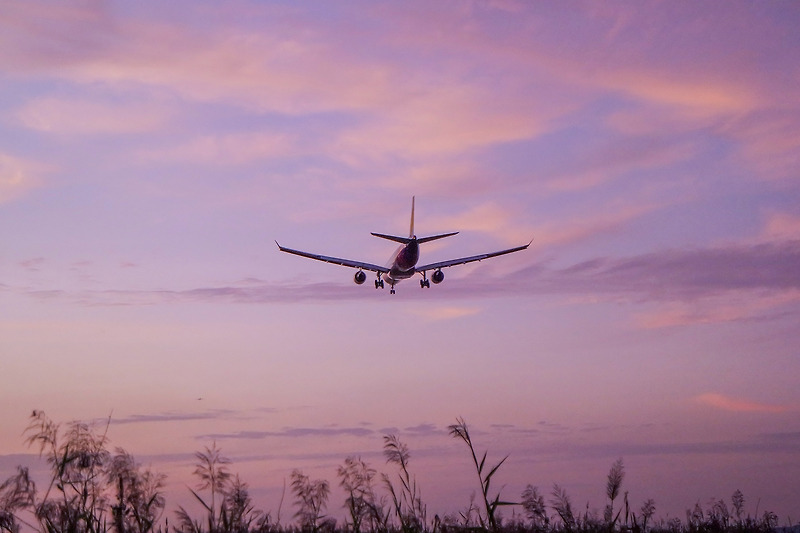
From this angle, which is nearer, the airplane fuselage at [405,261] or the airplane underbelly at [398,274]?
the airplane fuselage at [405,261]

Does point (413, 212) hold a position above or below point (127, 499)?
above

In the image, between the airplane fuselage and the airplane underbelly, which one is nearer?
the airplane fuselage

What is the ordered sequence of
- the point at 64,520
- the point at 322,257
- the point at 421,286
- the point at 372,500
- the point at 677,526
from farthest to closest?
the point at 322,257 < the point at 421,286 < the point at 677,526 < the point at 372,500 < the point at 64,520

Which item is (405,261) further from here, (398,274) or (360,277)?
(360,277)

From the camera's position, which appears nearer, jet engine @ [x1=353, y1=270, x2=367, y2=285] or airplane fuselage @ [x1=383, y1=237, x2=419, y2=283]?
airplane fuselage @ [x1=383, y1=237, x2=419, y2=283]

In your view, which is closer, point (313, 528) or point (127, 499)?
point (127, 499)

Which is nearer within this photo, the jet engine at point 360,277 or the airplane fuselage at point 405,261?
the airplane fuselage at point 405,261

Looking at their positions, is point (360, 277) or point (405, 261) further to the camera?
point (360, 277)

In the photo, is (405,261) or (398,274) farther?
(398,274)

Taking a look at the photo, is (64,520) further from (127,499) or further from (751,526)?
(751,526)

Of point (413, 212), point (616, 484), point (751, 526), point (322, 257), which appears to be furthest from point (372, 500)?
point (413, 212)

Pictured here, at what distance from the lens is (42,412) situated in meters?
11.2

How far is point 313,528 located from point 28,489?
3.67m

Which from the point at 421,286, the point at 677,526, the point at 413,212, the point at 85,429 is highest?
the point at 413,212
